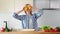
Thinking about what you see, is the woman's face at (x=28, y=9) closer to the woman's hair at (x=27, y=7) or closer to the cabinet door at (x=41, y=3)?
the woman's hair at (x=27, y=7)

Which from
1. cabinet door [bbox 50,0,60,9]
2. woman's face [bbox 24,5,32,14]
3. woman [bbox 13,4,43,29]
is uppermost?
cabinet door [bbox 50,0,60,9]

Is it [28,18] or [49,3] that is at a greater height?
[49,3]

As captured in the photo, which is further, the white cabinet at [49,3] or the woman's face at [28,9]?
the white cabinet at [49,3]

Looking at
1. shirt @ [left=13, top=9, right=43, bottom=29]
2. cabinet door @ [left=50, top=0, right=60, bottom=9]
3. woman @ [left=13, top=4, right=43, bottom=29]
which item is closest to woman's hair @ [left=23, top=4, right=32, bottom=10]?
woman @ [left=13, top=4, right=43, bottom=29]

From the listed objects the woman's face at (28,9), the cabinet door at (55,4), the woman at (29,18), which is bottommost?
the woman at (29,18)

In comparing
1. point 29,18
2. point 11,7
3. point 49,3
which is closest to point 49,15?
point 49,3

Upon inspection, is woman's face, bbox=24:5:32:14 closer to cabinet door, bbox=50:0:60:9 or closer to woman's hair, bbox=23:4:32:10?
woman's hair, bbox=23:4:32:10

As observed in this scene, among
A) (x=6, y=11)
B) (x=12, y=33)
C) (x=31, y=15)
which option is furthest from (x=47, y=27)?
(x=6, y=11)

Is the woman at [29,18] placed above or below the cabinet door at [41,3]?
below

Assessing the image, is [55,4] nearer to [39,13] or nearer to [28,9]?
[39,13]

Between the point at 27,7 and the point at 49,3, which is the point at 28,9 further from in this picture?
the point at 49,3

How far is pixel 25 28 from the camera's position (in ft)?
6.93

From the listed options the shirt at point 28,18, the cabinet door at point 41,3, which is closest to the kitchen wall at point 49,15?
the cabinet door at point 41,3

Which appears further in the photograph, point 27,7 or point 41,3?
point 41,3
